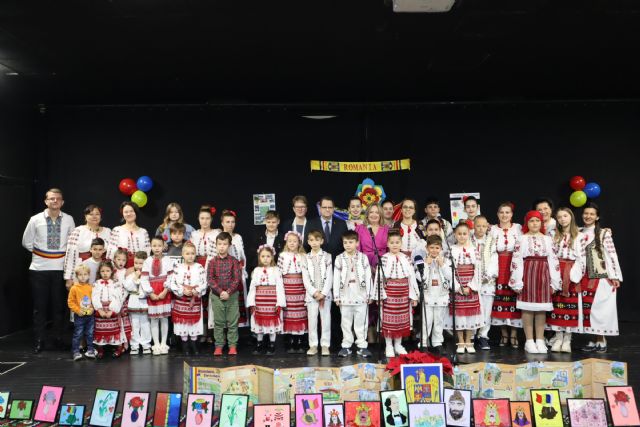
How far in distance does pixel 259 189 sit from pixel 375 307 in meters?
2.31

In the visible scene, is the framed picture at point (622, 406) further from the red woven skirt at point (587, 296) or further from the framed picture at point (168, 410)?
the red woven skirt at point (587, 296)

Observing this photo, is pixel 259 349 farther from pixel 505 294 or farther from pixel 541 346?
pixel 541 346

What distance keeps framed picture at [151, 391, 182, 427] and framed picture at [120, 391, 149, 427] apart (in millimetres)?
55

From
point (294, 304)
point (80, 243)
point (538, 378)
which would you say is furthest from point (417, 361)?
point (80, 243)

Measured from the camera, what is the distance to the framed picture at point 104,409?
274 centimetres

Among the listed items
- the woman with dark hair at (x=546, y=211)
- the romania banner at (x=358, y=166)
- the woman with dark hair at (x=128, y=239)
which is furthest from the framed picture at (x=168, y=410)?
the romania banner at (x=358, y=166)

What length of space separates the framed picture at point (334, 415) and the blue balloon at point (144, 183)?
4.53 meters

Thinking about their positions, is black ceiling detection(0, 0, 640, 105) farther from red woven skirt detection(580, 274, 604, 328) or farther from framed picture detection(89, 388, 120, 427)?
framed picture detection(89, 388, 120, 427)

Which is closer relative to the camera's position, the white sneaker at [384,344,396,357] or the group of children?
the white sneaker at [384,344,396,357]

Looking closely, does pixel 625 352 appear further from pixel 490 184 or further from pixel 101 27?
pixel 101 27

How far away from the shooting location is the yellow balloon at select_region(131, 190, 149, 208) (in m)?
6.43

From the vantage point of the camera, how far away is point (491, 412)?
8.68 ft

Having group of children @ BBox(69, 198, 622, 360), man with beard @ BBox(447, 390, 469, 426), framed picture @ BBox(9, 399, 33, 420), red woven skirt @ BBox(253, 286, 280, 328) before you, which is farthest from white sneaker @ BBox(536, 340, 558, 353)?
framed picture @ BBox(9, 399, 33, 420)

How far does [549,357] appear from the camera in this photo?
4.69 meters
